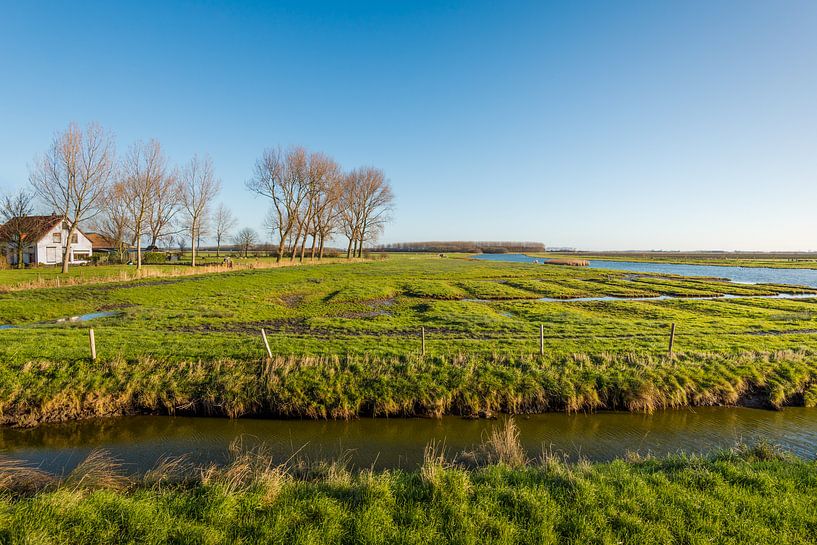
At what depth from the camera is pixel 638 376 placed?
42.5ft

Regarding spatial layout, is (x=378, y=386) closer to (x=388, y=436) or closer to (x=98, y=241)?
(x=388, y=436)

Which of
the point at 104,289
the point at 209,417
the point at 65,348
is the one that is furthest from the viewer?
the point at 104,289

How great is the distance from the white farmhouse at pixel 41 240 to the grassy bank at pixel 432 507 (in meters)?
58.1

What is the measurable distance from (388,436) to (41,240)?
67.8 metres

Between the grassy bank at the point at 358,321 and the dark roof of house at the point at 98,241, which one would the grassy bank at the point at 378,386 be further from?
the dark roof of house at the point at 98,241

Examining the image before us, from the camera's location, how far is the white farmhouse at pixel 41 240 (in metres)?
50.7

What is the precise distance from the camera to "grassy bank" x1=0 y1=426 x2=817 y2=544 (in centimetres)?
519

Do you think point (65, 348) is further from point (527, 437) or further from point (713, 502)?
point (713, 502)

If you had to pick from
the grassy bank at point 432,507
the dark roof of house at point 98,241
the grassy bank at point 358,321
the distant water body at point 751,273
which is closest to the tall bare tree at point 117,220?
the dark roof of house at point 98,241

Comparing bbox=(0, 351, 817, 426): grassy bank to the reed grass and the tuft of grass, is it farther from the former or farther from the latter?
the reed grass

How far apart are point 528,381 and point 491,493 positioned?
692 centimetres

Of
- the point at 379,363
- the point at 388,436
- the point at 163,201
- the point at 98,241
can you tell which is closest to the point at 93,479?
the point at 388,436

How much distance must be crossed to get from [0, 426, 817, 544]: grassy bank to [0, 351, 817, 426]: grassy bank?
428 cm

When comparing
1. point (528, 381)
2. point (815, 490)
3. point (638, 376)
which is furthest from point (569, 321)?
point (815, 490)
